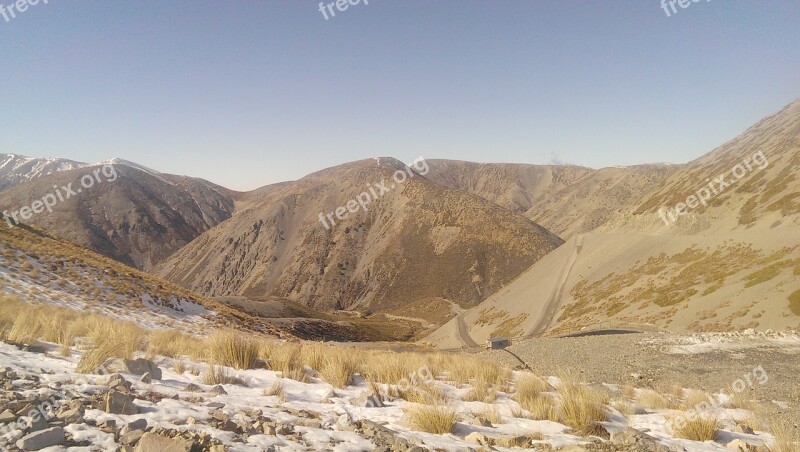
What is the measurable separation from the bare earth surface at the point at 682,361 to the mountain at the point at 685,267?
860cm

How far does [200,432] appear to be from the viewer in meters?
4.14

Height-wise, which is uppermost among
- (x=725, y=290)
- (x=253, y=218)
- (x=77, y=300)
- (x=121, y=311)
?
(x=253, y=218)

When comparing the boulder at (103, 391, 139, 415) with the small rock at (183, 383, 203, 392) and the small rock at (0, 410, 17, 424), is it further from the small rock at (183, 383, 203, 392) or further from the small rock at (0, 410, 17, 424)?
the small rock at (183, 383, 203, 392)

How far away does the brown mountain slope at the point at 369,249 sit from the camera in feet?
419

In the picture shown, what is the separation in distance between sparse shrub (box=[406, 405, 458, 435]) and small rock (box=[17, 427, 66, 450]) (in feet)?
12.6

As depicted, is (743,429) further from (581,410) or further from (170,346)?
(170,346)

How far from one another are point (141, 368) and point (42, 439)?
291 centimetres

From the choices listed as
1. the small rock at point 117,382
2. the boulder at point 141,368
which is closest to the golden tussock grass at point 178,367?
the boulder at point 141,368

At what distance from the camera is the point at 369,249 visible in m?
150

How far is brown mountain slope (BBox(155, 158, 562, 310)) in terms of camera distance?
12756 centimetres

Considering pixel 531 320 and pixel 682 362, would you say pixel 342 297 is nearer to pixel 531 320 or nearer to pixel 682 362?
pixel 531 320

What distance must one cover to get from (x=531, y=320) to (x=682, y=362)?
3644cm

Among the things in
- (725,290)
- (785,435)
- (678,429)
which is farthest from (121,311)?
(725,290)

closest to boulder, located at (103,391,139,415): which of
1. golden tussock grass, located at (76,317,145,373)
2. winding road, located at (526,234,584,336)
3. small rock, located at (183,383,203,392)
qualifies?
small rock, located at (183,383,203,392)
